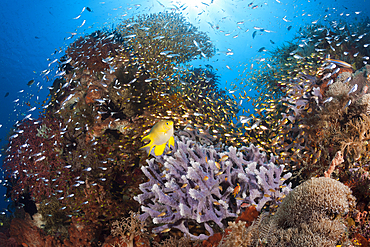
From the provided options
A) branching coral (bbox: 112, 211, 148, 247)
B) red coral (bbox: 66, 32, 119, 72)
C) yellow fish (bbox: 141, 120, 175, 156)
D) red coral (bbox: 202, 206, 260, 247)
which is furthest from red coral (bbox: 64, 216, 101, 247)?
red coral (bbox: 66, 32, 119, 72)

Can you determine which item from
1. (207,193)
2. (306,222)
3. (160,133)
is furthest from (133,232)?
(306,222)

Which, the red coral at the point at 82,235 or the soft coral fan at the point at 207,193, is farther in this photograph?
the red coral at the point at 82,235

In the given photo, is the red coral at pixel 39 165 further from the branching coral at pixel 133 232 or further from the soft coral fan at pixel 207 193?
the soft coral fan at pixel 207 193

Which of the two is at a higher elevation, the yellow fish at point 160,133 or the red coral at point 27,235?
the red coral at point 27,235

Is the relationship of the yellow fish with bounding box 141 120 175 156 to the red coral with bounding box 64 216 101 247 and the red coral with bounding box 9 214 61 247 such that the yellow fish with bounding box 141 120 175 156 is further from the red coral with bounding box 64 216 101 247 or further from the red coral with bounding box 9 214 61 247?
the red coral with bounding box 9 214 61 247

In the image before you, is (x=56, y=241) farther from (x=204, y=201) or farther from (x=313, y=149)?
(x=313, y=149)

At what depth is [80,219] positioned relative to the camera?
5301mm

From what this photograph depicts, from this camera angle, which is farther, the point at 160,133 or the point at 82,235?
the point at 82,235

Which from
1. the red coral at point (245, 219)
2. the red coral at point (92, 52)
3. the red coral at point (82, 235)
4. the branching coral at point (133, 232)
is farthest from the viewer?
the red coral at point (92, 52)

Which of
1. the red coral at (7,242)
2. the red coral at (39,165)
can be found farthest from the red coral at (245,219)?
the red coral at (7,242)

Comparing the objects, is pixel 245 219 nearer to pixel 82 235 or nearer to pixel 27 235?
pixel 82 235

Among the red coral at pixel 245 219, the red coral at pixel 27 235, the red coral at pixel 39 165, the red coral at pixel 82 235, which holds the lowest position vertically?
the red coral at pixel 245 219

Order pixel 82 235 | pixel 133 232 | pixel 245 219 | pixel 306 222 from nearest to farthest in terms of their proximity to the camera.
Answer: pixel 306 222
pixel 245 219
pixel 133 232
pixel 82 235

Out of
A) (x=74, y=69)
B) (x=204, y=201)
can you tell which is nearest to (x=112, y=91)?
(x=74, y=69)
